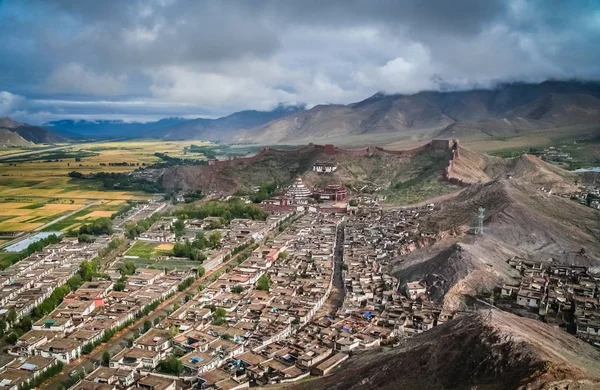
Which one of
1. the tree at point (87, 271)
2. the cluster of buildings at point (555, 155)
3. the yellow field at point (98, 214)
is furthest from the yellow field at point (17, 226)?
the cluster of buildings at point (555, 155)

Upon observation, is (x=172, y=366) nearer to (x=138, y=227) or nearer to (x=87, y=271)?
(x=87, y=271)

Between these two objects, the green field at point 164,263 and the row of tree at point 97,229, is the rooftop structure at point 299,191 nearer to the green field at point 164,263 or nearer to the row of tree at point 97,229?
the row of tree at point 97,229

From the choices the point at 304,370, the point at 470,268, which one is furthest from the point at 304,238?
the point at 304,370

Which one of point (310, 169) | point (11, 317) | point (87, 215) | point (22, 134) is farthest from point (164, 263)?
point (22, 134)

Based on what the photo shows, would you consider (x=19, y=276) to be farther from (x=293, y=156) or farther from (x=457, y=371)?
(x=293, y=156)

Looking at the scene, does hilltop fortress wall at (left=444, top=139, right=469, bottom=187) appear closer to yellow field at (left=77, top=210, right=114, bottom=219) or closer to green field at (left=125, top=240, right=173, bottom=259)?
green field at (left=125, top=240, right=173, bottom=259)
